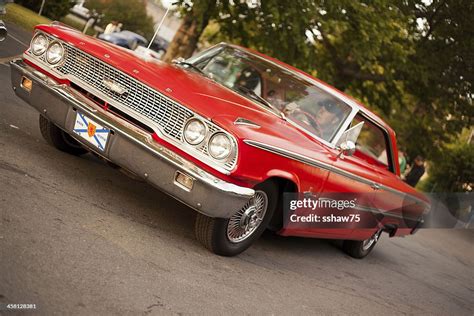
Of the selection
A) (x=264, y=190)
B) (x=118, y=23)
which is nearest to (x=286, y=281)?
(x=264, y=190)

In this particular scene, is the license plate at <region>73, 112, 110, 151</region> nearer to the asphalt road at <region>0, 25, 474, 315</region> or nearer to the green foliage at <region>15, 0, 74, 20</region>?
the asphalt road at <region>0, 25, 474, 315</region>

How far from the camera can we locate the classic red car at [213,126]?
450cm

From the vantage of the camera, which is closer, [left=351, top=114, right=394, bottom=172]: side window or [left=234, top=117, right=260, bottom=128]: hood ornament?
[left=234, top=117, right=260, bottom=128]: hood ornament

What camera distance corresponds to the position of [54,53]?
→ 5422 millimetres

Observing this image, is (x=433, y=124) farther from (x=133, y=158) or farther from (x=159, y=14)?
(x=133, y=158)

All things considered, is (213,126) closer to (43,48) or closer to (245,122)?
(245,122)

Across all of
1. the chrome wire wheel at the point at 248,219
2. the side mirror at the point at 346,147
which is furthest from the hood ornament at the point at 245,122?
the side mirror at the point at 346,147

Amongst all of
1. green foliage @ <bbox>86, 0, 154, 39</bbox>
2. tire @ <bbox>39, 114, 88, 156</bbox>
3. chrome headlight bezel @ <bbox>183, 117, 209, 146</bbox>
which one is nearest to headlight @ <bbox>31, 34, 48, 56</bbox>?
tire @ <bbox>39, 114, 88, 156</bbox>

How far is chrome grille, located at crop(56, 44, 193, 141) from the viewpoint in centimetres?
466

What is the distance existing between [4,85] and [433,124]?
41.1 feet

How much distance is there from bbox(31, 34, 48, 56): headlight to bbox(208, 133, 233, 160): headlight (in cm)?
200

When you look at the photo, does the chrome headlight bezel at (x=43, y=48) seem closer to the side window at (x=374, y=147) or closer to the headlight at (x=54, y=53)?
the headlight at (x=54, y=53)

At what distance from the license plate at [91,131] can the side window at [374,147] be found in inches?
121

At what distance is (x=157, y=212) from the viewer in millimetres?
5609
